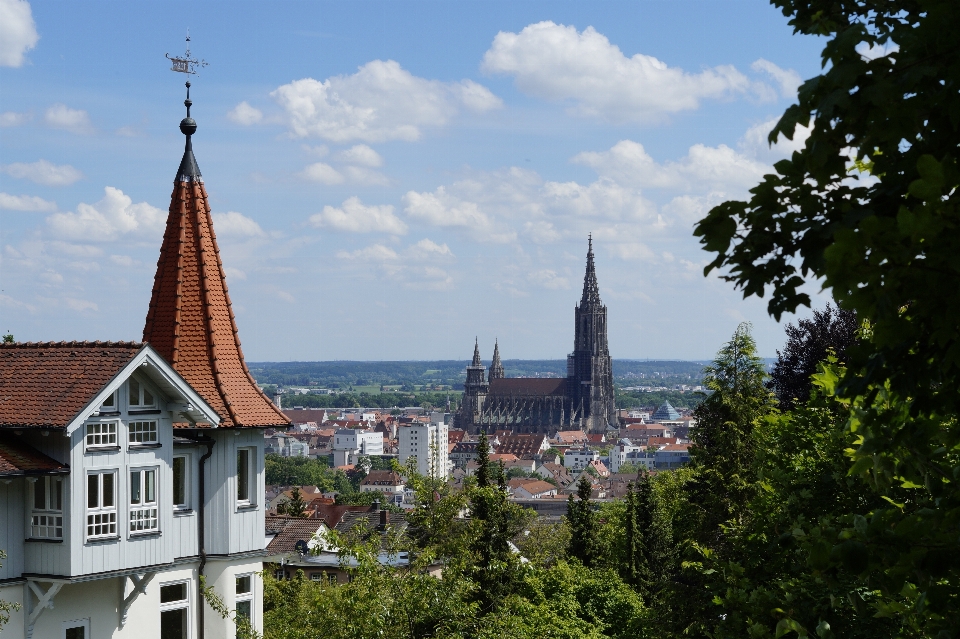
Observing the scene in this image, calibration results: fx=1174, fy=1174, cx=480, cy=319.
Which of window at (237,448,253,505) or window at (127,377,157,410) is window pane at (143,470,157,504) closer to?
window at (127,377,157,410)

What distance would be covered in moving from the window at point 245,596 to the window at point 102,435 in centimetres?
337

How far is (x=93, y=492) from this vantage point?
1570 cm

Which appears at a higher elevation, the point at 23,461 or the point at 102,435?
the point at 102,435

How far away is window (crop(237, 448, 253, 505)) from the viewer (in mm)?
18297

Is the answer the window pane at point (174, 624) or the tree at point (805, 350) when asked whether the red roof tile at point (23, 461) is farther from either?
the tree at point (805, 350)

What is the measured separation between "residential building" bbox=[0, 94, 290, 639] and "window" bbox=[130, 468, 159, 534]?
0.8 inches

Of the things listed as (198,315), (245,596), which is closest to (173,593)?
(245,596)

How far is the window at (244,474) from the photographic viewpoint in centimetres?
1830

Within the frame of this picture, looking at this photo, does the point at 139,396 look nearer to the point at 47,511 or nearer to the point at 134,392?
the point at 134,392

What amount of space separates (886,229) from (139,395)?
560 inches


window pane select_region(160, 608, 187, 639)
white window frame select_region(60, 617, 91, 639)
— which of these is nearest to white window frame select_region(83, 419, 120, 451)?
white window frame select_region(60, 617, 91, 639)

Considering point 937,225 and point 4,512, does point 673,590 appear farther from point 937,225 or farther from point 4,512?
point 937,225

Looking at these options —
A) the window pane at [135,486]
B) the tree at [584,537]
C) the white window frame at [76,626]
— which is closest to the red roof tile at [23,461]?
the window pane at [135,486]

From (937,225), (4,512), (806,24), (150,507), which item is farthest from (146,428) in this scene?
(937,225)
